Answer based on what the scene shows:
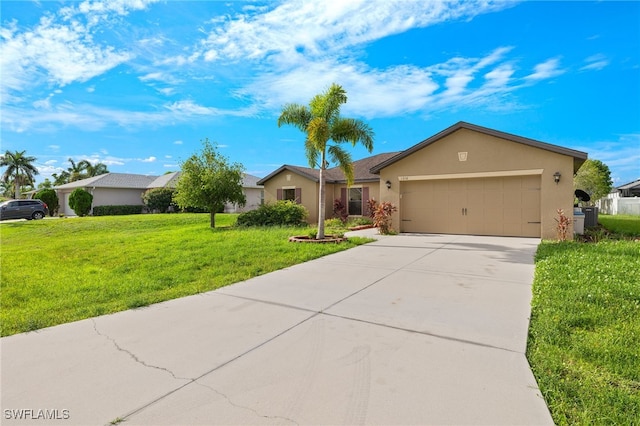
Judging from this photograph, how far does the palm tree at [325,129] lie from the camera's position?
1169 cm

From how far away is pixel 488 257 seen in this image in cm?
852

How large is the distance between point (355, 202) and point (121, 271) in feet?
45.2

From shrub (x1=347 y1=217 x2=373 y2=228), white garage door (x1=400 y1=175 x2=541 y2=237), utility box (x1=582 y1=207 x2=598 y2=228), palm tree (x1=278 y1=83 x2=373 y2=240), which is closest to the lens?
palm tree (x1=278 y1=83 x2=373 y2=240)

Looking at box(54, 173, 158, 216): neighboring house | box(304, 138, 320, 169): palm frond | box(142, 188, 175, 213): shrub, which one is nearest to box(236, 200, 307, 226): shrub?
box(304, 138, 320, 169): palm frond

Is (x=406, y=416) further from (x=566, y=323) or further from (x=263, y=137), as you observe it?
(x=263, y=137)

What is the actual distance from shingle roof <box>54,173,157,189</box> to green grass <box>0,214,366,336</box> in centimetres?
2099

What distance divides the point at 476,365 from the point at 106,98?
20.5 metres

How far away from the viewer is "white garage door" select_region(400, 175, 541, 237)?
12.1m

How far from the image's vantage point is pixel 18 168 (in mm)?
47906

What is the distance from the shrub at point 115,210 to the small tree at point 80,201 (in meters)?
1.78

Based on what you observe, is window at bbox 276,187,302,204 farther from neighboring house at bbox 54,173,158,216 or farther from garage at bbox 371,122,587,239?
neighboring house at bbox 54,173,158,216

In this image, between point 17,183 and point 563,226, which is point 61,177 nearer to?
point 17,183

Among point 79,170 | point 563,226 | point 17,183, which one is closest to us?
point 563,226

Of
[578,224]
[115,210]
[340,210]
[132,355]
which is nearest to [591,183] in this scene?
[578,224]
